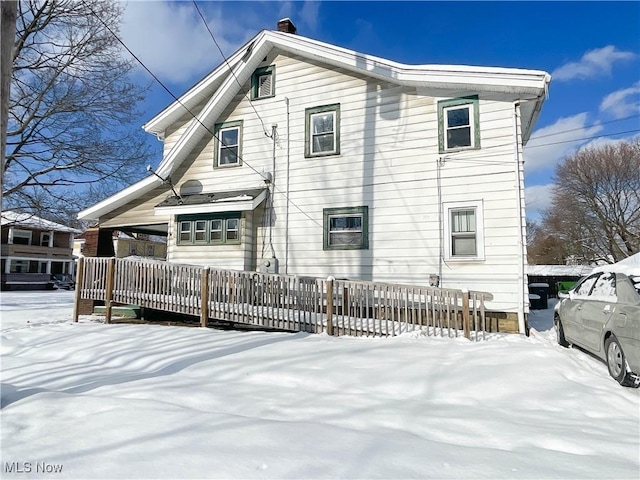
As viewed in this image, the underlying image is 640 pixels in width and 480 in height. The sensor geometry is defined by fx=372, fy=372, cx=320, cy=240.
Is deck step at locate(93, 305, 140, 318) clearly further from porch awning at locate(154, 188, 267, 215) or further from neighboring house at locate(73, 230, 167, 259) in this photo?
neighboring house at locate(73, 230, 167, 259)

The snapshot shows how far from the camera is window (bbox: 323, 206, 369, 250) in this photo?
33.0 feet

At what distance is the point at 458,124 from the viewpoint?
945 centimetres

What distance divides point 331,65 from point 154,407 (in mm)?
10047

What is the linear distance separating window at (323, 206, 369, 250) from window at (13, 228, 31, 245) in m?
36.9

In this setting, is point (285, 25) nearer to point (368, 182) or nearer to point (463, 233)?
point (368, 182)

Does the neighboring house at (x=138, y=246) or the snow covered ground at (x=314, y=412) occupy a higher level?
the neighboring house at (x=138, y=246)

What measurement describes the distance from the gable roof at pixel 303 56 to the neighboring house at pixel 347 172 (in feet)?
0.12

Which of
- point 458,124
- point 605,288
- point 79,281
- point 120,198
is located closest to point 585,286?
point 605,288

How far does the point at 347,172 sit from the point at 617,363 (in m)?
7.33

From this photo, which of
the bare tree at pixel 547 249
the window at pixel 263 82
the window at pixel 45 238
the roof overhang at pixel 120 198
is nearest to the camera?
the window at pixel 263 82

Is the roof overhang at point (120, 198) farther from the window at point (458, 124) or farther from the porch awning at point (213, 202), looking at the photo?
the window at point (458, 124)

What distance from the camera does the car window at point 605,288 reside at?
5.12 metres

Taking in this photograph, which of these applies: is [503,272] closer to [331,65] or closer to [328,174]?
[328,174]

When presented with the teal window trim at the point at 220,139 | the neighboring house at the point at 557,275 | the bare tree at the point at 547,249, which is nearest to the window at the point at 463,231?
the teal window trim at the point at 220,139
